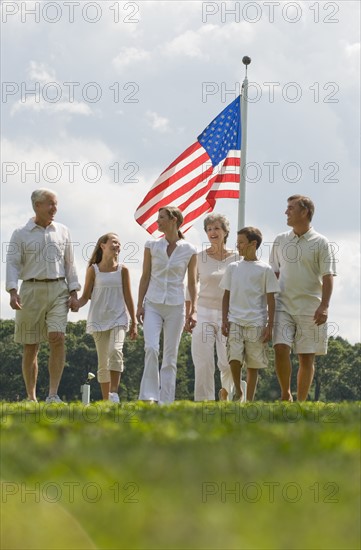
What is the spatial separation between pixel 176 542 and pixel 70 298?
9468mm

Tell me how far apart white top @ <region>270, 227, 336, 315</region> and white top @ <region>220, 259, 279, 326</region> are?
0.23m

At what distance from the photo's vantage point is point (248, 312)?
11172 mm

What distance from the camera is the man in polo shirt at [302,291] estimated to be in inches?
429

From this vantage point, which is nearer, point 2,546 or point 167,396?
point 2,546

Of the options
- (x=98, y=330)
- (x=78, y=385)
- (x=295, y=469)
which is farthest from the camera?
(x=78, y=385)

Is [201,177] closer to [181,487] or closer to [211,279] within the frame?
[211,279]

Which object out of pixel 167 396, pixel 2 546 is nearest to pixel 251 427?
pixel 2 546

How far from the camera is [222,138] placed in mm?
18969


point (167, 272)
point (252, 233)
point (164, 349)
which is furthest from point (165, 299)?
point (252, 233)

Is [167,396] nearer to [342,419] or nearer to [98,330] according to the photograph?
[98,330]

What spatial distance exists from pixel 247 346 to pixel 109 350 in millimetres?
1756

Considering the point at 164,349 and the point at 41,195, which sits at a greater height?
the point at 41,195

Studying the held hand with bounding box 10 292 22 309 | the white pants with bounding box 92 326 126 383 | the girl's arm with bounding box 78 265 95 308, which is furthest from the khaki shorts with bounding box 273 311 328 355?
the held hand with bounding box 10 292 22 309

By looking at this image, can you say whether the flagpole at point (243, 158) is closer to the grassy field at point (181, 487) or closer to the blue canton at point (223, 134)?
the blue canton at point (223, 134)
